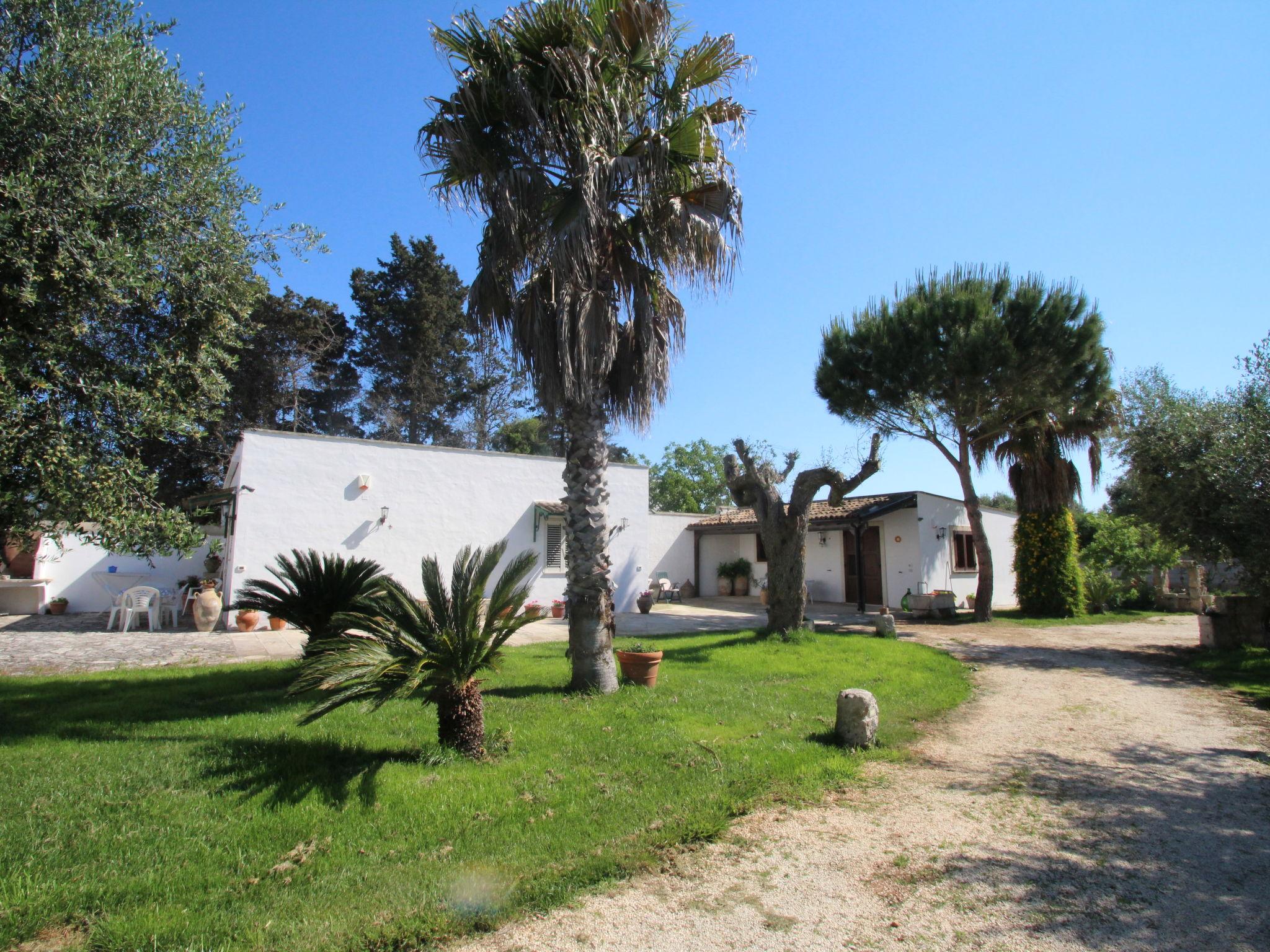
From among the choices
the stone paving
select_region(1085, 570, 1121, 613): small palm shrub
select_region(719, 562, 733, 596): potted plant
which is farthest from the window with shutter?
select_region(1085, 570, 1121, 613): small palm shrub

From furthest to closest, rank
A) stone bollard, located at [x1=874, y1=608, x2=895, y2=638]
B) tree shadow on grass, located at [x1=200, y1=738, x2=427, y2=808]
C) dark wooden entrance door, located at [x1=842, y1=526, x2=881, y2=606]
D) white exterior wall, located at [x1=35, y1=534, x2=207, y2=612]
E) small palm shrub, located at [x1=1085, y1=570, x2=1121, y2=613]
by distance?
dark wooden entrance door, located at [x1=842, y1=526, x2=881, y2=606]
small palm shrub, located at [x1=1085, y1=570, x2=1121, y2=613]
white exterior wall, located at [x1=35, y1=534, x2=207, y2=612]
stone bollard, located at [x1=874, y1=608, x2=895, y2=638]
tree shadow on grass, located at [x1=200, y1=738, x2=427, y2=808]

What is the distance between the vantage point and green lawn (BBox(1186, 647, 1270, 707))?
9250mm

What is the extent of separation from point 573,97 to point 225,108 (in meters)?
3.51

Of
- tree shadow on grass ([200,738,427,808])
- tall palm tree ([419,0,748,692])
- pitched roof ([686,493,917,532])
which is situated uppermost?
tall palm tree ([419,0,748,692])

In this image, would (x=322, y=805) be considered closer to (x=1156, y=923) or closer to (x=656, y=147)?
(x=1156, y=923)

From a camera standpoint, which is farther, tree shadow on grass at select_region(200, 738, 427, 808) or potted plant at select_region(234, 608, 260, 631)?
potted plant at select_region(234, 608, 260, 631)

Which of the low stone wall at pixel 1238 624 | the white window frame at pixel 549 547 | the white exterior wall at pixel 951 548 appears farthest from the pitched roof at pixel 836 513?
the low stone wall at pixel 1238 624

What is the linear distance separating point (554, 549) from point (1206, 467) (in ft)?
44.0

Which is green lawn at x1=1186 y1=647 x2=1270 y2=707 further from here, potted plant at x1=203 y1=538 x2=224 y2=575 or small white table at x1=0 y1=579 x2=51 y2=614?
small white table at x1=0 y1=579 x2=51 y2=614

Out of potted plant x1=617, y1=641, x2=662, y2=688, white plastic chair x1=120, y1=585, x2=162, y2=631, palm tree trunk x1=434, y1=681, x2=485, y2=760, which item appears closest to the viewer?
palm tree trunk x1=434, y1=681, x2=485, y2=760

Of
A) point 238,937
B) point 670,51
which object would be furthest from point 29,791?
point 670,51

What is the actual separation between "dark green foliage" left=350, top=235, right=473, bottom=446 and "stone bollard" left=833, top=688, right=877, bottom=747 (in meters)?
26.6

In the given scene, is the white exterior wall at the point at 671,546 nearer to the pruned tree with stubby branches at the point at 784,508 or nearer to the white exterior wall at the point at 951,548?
the white exterior wall at the point at 951,548

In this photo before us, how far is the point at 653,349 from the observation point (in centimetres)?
804
